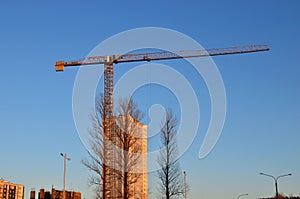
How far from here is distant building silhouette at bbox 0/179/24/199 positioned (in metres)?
149

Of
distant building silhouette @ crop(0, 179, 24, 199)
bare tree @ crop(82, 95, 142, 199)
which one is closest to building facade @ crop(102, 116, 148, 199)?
bare tree @ crop(82, 95, 142, 199)

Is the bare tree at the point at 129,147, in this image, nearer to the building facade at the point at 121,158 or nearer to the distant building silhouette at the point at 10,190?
the building facade at the point at 121,158

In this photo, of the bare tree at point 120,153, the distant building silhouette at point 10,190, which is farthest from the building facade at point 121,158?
the distant building silhouette at point 10,190

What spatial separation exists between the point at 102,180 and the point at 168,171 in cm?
835

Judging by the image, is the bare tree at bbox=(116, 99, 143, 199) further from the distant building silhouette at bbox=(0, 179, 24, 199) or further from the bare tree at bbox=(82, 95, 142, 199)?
the distant building silhouette at bbox=(0, 179, 24, 199)

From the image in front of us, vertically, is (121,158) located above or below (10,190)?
below

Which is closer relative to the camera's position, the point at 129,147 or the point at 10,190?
the point at 129,147

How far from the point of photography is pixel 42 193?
305 ft

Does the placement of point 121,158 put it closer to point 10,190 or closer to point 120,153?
point 120,153

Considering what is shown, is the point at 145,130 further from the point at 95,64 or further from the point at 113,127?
the point at 95,64

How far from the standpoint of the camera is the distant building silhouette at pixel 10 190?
149 metres

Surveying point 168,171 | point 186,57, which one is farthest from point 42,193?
point 168,171

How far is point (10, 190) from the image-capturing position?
159 meters

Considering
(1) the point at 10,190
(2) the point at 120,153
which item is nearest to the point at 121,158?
(2) the point at 120,153
